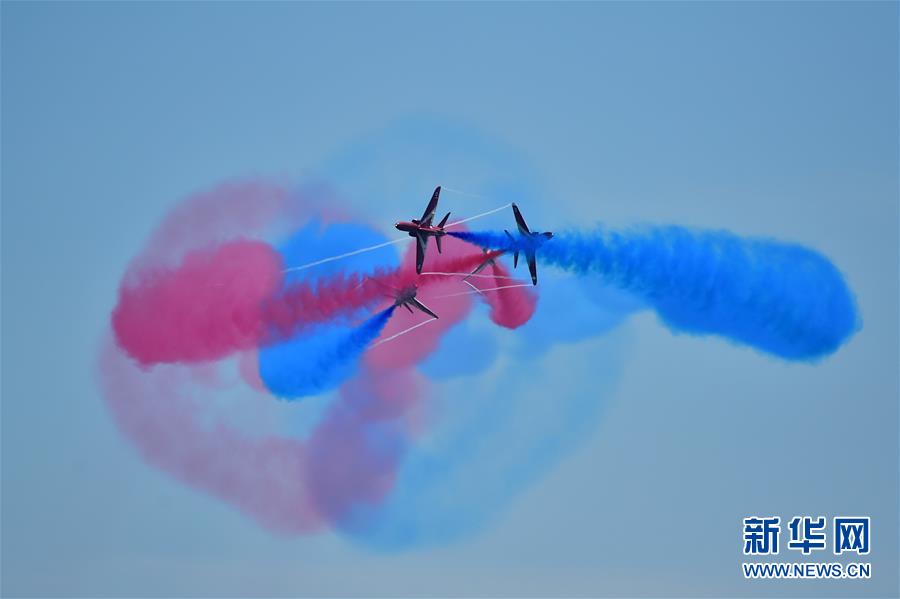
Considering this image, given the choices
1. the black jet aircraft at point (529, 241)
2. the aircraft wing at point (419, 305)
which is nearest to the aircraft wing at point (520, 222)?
the black jet aircraft at point (529, 241)

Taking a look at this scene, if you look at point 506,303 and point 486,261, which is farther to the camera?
point 506,303

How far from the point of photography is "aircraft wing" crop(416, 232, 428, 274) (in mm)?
76562

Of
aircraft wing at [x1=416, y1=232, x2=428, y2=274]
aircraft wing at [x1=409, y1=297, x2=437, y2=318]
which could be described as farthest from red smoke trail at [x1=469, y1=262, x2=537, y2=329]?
aircraft wing at [x1=416, y1=232, x2=428, y2=274]

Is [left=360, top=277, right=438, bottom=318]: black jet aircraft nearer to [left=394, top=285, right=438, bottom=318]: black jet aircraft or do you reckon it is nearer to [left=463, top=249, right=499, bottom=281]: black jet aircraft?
[left=394, top=285, right=438, bottom=318]: black jet aircraft

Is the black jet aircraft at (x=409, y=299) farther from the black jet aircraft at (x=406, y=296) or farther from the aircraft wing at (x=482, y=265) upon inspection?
the aircraft wing at (x=482, y=265)

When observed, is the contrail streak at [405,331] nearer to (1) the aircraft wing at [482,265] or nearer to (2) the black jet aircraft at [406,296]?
(2) the black jet aircraft at [406,296]

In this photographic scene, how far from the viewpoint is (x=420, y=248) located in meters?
76.9

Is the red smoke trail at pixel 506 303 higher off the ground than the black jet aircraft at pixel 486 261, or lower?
lower

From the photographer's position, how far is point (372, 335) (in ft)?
260

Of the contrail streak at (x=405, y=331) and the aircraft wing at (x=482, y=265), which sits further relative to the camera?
the contrail streak at (x=405, y=331)

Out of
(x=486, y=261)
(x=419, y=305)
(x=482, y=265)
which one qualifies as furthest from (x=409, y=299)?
(x=486, y=261)

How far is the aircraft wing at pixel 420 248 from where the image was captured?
251 feet

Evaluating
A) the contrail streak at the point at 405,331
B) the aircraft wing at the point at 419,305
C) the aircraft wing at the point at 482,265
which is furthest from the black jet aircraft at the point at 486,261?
the contrail streak at the point at 405,331

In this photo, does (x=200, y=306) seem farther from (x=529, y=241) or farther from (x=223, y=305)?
(x=529, y=241)
